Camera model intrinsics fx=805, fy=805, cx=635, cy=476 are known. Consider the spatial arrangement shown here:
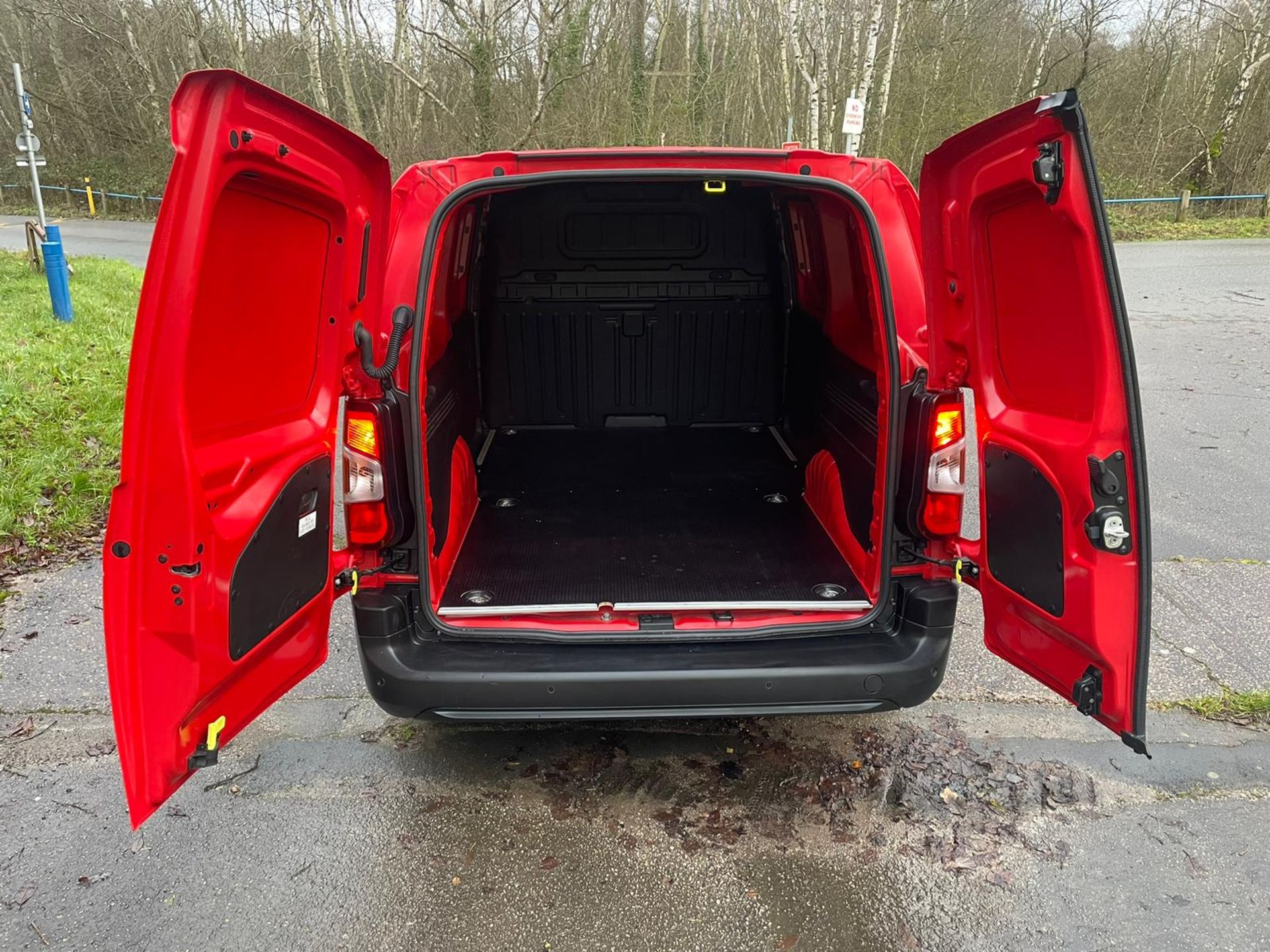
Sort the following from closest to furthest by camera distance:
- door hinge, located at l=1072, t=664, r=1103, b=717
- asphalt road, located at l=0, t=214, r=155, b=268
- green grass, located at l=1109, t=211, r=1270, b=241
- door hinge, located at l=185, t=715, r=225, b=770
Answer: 1. door hinge, located at l=185, t=715, r=225, b=770
2. door hinge, located at l=1072, t=664, r=1103, b=717
3. asphalt road, located at l=0, t=214, r=155, b=268
4. green grass, located at l=1109, t=211, r=1270, b=241

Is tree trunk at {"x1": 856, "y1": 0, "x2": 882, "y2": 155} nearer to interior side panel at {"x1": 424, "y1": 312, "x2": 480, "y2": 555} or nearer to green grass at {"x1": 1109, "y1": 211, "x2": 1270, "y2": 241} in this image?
green grass at {"x1": 1109, "y1": 211, "x2": 1270, "y2": 241}

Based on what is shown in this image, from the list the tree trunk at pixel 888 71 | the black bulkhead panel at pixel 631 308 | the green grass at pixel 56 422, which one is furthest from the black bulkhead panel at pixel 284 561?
the tree trunk at pixel 888 71

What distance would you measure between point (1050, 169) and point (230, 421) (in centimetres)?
196

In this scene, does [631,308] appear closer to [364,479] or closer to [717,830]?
[364,479]

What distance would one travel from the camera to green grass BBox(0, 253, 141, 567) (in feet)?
14.5

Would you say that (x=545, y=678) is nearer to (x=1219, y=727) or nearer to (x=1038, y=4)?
(x=1219, y=727)

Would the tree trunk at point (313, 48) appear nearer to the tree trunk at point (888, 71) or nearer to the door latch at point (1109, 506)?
the tree trunk at point (888, 71)

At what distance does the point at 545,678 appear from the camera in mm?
2240

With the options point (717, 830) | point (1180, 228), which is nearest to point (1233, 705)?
point (717, 830)

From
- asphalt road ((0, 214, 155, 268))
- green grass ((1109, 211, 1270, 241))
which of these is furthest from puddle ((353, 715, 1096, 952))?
green grass ((1109, 211, 1270, 241))

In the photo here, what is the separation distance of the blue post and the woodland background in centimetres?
934

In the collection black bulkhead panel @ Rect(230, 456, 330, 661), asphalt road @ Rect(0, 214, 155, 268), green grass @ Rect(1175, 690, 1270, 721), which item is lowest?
green grass @ Rect(1175, 690, 1270, 721)

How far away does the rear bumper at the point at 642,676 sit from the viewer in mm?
2246

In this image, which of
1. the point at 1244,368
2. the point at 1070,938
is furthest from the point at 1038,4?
the point at 1070,938
